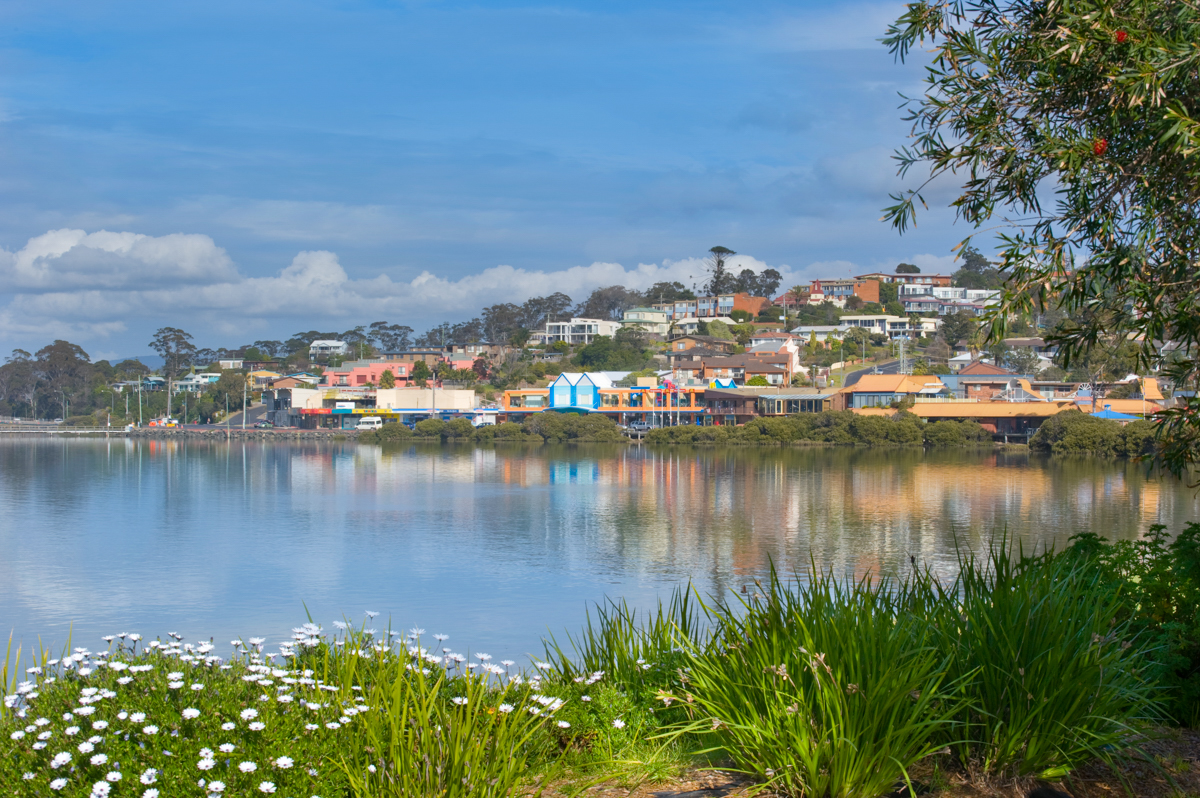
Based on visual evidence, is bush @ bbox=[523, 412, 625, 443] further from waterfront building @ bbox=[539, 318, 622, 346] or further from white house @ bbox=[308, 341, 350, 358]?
white house @ bbox=[308, 341, 350, 358]

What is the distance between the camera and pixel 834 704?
361 centimetres

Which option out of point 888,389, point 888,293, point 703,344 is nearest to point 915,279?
point 888,293

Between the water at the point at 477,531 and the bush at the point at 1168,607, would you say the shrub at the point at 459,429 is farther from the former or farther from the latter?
the bush at the point at 1168,607

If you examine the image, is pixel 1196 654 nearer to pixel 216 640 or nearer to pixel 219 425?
pixel 216 640

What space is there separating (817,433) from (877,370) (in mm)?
15448

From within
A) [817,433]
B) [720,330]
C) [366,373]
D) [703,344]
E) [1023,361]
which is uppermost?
[720,330]

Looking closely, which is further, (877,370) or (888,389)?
(877,370)

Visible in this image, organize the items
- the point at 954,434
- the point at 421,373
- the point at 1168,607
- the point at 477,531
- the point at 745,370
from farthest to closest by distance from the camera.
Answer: the point at 421,373, the point at 745,370, the point at 954,434, the point at 477,531, the point at 1168,607

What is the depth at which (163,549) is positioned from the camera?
1955 centimetres

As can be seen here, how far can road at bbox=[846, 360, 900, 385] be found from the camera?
68.8m

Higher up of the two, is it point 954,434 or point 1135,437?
point 1135,437

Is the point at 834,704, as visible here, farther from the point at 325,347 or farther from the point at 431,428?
the point at 325,347

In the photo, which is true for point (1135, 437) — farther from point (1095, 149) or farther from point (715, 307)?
point (715, 307)

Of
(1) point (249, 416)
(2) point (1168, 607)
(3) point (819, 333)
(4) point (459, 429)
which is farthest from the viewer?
(3) point (819, 333)
